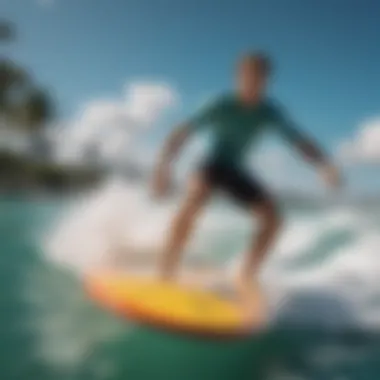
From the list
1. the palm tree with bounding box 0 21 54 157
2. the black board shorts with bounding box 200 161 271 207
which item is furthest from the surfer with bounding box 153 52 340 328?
the palm tree with bounding box 0 21 54 157

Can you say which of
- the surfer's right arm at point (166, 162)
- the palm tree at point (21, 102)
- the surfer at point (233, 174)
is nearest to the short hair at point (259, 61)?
the surfer at point (233, 174)

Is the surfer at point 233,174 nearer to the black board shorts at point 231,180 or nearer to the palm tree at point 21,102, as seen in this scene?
the black board shorts at point 231,180

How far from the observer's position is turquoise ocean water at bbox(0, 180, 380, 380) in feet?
3.81

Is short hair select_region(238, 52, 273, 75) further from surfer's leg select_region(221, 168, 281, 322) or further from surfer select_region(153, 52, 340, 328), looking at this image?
surfer's leg select_region(221, 168, 281, 322)

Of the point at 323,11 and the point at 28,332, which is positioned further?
the point at 323,11

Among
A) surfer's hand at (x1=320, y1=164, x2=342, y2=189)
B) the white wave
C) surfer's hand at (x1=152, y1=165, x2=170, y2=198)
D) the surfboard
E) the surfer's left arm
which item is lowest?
the surfboard

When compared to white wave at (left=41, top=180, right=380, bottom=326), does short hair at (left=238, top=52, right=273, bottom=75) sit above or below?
above

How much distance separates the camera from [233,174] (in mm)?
1198

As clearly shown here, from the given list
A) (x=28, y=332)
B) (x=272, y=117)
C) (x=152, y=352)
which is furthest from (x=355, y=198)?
(x=28, y=332)

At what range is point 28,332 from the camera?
116 centimetres

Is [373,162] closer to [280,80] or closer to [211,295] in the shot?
[280,80]

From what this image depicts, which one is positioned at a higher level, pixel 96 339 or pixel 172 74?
pixel 172 74

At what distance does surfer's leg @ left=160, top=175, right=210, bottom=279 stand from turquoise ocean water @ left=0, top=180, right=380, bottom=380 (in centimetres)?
2

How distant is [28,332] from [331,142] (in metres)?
0.56
